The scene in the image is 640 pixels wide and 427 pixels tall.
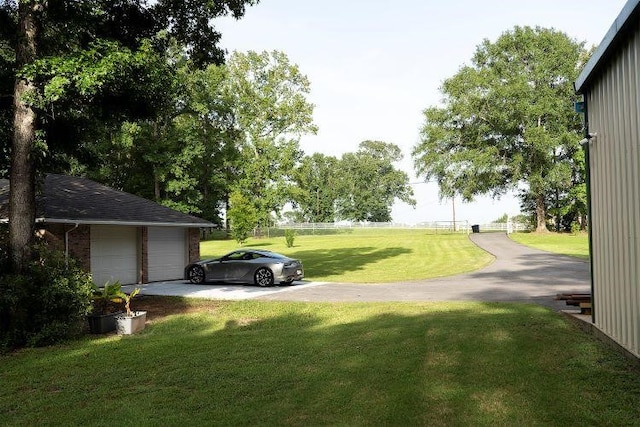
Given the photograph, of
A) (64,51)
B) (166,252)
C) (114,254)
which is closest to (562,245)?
(166,252)

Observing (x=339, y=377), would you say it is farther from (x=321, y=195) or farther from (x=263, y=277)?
(x=321, y=195)

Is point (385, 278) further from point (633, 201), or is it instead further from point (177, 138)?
point (177, 138)

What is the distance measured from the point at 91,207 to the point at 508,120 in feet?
127

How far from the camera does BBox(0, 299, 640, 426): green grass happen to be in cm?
471

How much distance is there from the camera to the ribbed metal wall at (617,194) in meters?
5.89

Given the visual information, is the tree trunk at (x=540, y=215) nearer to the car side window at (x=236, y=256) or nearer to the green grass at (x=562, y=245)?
the green grass at (x=562, y=245)

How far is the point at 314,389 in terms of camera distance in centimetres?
554

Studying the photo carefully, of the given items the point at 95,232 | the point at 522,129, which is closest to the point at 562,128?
the point at 522,129

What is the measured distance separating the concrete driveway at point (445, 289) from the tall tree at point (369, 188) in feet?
236

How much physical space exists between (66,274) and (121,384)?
4.55 metres

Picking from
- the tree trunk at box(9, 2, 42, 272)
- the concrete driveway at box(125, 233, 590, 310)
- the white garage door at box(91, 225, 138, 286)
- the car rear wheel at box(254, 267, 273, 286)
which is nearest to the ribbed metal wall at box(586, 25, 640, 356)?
the concrete driveway at box(125, 233, 590, 310)

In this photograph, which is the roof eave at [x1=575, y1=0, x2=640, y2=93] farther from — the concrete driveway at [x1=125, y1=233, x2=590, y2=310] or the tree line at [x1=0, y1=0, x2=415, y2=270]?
the tree line at [x1=0, y1=0, x2=415, y2=270]

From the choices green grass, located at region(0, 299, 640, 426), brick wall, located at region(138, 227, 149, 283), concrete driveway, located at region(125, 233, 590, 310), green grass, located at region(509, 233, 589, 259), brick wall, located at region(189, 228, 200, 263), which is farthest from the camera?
green grass, located at region(509, 233, 589, 259)

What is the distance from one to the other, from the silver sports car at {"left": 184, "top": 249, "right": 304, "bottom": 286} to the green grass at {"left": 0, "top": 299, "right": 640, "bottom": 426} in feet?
25.1
